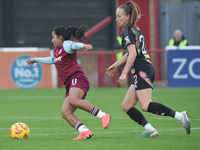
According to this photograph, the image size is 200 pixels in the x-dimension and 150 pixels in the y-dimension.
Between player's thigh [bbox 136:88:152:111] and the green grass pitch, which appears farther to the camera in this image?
player's thigh [bbox 136:88:152:111]

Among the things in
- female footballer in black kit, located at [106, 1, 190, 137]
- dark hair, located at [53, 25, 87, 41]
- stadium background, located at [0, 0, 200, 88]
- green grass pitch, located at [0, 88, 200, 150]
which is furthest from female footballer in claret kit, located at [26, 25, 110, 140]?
stadium background, located at [0, 0, 200, 88]

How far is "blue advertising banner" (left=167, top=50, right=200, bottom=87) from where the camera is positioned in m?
18.2

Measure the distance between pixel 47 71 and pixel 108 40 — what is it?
21.5ft

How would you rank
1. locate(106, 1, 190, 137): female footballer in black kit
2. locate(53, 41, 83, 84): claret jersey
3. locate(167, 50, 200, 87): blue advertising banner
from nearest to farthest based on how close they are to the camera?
1. locate(106, 1, 190, 137): female footballer in black kit
2. locate(53, 41, 83, 84): claret jersey
3. locate(167, 50, 200, 87): blue advertising banner

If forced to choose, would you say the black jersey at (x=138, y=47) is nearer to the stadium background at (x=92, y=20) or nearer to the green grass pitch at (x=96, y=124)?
the green grass pitch at (x=96, y=124)

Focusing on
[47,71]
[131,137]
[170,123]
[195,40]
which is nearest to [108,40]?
[195,40]

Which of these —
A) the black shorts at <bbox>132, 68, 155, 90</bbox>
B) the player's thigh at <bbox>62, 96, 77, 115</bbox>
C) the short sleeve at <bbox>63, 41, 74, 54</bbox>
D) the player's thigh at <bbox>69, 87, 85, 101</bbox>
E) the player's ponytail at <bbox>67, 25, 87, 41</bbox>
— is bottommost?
the player's thigh at <bbox>62, 96, 77, 115</bbox>

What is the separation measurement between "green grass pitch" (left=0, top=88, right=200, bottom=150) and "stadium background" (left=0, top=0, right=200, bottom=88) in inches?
298

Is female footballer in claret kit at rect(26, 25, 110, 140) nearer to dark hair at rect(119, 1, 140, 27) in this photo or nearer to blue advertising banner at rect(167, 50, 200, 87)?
dark hair at rect(119, 1, 140, 27)

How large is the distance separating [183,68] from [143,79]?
11.0 m

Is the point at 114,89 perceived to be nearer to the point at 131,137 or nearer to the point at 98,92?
the point at 98,92

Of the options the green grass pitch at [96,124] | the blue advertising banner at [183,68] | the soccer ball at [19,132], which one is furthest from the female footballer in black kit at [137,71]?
the blue advertising banner at [183,68]

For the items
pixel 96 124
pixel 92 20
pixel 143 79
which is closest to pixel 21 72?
pixel 92 20

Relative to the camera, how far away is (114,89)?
1795 cm
